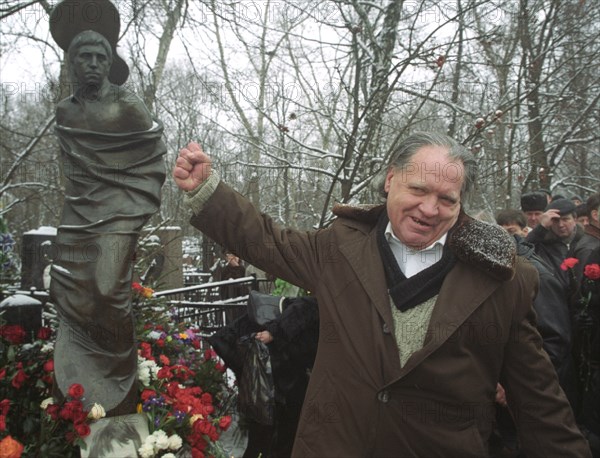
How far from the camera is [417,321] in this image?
1985mm

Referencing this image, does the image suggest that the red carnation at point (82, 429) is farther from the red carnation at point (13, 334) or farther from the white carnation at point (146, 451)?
Result: the red carnation at point (13, 334)

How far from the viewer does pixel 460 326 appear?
6.29 feet

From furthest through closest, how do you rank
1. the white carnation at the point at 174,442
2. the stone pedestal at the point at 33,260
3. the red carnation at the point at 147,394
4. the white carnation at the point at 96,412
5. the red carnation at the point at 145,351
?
the stone pedestal at the point at 33,260
the red carnation at the point at 145,351
the red carnation at the point at 147,394
the white carnation at the point at 174,442
the white carnation at the point at 96,412

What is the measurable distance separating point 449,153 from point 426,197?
20cm

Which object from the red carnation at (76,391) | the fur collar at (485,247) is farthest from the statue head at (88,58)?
the fur collar at (485,247)

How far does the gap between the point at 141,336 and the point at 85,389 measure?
1399 mm

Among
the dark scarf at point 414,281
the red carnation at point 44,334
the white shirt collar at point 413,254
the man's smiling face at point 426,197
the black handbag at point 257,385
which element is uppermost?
the man's smiling face at point 426,197

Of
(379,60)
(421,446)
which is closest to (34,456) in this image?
(421,446)

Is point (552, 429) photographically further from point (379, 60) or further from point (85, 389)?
point (379, 60)

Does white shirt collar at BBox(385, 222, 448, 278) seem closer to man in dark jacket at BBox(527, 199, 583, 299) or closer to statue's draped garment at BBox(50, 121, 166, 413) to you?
statue's draped garment at BBox(50, 121, 166, 413)

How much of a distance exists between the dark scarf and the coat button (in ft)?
0.93

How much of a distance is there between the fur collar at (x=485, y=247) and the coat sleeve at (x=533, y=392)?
124mm

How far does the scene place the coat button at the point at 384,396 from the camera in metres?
1.89

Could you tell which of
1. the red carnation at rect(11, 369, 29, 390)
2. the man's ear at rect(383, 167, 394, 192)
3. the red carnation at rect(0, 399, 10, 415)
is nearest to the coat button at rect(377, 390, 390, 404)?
the man's ear at rect(383, 167, 394, 192)
